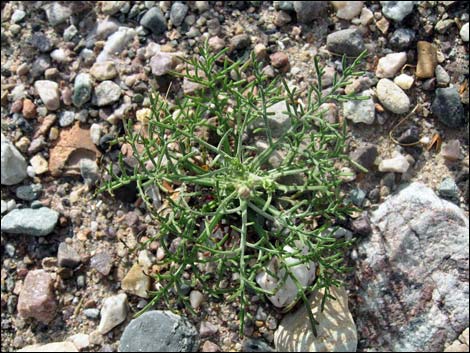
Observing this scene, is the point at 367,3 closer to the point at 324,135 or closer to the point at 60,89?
the point at 324,135

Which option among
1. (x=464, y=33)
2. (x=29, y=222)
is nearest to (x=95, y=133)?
(x=29, y=222)

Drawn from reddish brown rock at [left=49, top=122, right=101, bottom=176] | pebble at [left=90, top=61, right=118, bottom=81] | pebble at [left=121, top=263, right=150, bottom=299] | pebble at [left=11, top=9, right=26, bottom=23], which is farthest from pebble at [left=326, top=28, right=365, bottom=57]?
pebble at [left=11, top=9, right=26, bottom=23]

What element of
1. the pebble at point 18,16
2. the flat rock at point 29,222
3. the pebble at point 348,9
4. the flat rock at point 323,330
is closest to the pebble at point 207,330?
the flat rock at point 323,330

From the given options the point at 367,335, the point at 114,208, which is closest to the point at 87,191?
the point at 114,208

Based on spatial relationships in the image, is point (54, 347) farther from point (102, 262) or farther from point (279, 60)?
point (279, 60)

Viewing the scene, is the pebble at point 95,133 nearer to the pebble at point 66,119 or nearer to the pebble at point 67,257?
Answer: the pebble at point 66,119

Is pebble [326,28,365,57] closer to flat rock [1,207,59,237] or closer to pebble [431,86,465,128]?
pebble [431,86,465,128]
